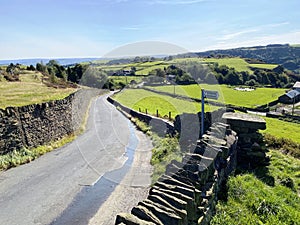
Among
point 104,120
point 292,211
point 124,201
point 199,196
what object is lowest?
point 104,120

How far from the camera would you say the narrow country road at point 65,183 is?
8.84 m

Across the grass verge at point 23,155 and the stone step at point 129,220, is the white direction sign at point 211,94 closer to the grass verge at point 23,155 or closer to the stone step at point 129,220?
the stone step at point 129,220

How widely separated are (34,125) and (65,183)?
7.39 m

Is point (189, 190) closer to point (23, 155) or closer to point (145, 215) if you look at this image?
point (145, 215)

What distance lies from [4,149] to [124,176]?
7250 millimetres

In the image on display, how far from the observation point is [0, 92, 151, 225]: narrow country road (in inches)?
348

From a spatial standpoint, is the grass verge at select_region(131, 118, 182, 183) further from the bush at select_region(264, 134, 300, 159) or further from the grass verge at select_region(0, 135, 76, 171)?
the grass verge at select_region(0, 135, 76, 171)

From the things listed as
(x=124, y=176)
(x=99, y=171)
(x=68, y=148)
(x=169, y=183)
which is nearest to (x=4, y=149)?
(x=68, y=148)

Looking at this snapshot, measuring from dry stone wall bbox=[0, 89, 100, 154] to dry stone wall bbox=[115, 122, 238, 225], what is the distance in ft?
38.1

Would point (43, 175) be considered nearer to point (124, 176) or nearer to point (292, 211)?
point (124, 176)

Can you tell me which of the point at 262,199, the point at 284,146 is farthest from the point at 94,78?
the point at 262,199

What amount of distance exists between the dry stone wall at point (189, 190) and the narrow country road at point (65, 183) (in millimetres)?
3870

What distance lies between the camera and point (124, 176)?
1222 cm

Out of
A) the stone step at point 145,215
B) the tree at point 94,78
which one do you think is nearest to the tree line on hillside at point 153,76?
the tree at point 94,78
